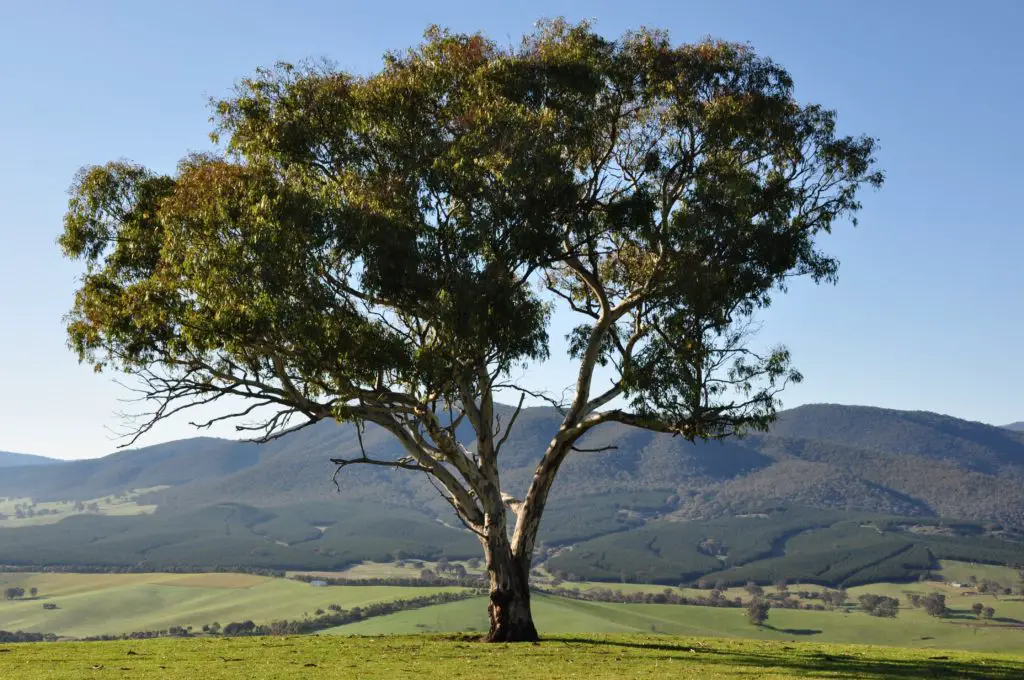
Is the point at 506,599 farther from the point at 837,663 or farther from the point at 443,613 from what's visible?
the point at 443,613

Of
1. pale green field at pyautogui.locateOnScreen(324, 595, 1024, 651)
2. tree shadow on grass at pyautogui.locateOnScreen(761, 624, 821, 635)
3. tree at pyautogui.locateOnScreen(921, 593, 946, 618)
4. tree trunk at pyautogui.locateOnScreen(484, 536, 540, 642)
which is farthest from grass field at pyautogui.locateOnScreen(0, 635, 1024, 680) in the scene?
tree at pyautogui.locateOnScreen(921, 593, 946, 618)

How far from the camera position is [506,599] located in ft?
82.4

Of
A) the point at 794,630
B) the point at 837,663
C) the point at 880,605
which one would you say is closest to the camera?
the point at 837,663

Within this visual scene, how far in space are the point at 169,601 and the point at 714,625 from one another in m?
81.4

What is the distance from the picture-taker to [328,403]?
23.7 metres

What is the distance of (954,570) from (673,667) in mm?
186087

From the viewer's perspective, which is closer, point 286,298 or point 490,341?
point 286,298

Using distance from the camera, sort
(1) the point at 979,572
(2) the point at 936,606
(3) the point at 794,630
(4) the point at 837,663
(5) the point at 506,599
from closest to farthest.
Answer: (4) the point at 837,663
(5) the point at 506,599
(3) the point at 794,630
(2) the point at 936,606
(1) the point at 979,572

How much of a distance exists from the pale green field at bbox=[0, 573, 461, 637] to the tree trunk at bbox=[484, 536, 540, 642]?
315 ft

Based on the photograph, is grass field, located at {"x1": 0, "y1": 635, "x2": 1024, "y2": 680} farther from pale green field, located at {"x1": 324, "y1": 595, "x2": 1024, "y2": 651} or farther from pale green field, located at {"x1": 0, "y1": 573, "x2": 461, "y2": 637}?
pale green field, located at {"x1": 0, "y1": 573, "x2": 461, "y2": 637}

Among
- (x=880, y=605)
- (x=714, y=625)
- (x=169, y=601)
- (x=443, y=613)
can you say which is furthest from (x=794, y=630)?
(x=169, y=601)

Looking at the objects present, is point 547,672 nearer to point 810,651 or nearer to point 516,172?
point 810,651

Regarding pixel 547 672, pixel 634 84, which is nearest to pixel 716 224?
pixel 634 84

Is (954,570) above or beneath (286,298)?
beneath
